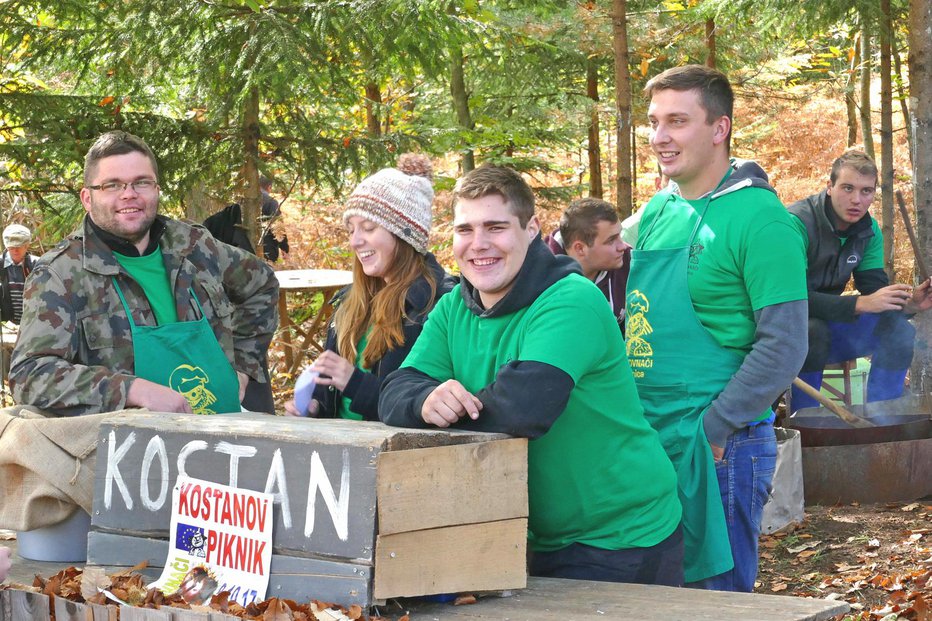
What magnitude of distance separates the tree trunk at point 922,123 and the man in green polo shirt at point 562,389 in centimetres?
538

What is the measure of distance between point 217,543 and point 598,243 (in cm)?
351

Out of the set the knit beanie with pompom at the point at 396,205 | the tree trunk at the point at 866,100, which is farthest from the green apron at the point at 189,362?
the tree trunk at the point at 866,100

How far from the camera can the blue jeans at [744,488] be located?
3.48 m

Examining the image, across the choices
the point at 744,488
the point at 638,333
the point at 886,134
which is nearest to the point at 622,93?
the point at 886,134

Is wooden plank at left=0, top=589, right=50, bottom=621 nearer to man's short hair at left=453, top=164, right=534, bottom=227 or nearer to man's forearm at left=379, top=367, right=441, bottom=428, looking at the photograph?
man's forearm at left=379, top=367, right=441, bottom=428

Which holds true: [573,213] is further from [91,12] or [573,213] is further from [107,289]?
[91,12]

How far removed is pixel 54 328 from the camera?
3734mm

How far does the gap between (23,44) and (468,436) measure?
6928 mm

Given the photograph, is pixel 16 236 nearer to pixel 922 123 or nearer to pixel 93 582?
pixel 922 123

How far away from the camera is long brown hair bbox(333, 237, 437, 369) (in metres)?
3.52

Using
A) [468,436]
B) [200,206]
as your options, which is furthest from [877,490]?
[200,206]

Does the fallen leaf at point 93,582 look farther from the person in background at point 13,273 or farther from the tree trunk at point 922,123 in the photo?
the person in background at point 13,273

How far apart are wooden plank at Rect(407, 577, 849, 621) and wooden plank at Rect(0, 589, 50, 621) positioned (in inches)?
40.7

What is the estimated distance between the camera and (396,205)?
→ 369 centimetres
